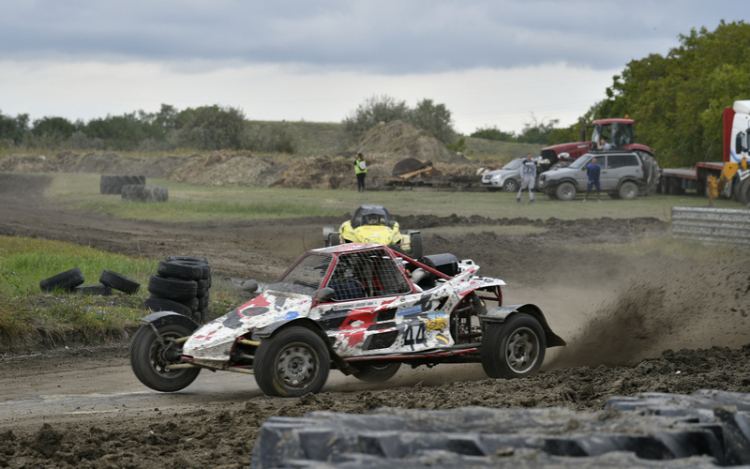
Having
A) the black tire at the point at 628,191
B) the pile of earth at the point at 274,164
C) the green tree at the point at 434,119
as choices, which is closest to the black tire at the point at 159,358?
the black tire at the point at 628,191

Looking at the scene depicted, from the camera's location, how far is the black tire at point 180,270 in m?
10.3

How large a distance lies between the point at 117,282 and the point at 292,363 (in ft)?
19.8

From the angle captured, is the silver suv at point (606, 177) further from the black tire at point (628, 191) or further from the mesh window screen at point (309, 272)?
the mesh window screen at point (309, 272)

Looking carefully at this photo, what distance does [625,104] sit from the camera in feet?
190

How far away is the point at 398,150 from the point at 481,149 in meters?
47.8

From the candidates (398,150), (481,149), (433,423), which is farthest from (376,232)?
(481,149)

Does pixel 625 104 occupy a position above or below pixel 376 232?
above

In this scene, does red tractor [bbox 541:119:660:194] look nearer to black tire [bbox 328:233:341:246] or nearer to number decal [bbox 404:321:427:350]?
black tire [bbox 328:233:341:246]

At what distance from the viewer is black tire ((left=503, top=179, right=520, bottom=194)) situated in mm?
39688

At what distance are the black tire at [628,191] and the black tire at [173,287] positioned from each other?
28.0 m

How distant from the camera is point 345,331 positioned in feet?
24.9

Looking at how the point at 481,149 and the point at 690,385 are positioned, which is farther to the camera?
the point at 481,149

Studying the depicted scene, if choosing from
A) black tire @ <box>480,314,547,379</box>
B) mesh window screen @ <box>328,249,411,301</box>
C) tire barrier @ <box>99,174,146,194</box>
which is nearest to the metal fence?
black tire @ <box>480,314,547,379</box>

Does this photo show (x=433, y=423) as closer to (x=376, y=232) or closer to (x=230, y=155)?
(x=376, y=232)
